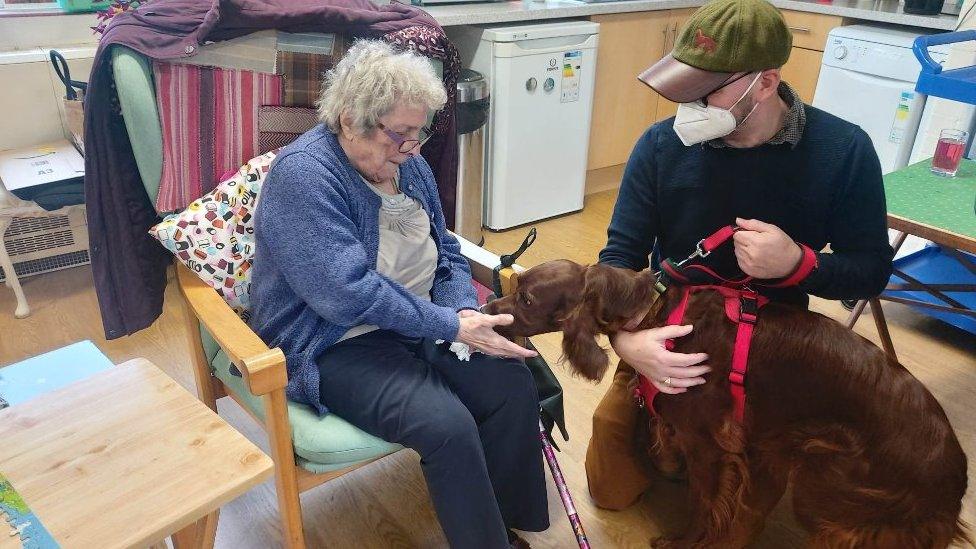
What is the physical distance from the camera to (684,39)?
4.79ft

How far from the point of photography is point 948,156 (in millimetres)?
2285

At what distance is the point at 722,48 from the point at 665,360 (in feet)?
2.02

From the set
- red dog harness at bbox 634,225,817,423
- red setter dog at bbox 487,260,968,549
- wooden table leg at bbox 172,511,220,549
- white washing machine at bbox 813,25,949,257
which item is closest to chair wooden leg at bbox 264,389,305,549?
wooden table leg at bbox 172,511,220,549

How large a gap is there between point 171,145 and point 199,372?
54 cm

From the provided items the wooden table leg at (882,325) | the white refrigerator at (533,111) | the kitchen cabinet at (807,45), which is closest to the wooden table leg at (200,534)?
the wooden table leg at (882,325)

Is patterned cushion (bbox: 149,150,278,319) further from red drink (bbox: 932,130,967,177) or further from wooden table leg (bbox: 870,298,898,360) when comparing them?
red drink (bbox: 932,130,967,177)

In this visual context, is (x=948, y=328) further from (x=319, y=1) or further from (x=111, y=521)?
(x=111, y=521)

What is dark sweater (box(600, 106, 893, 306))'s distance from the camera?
154 cm

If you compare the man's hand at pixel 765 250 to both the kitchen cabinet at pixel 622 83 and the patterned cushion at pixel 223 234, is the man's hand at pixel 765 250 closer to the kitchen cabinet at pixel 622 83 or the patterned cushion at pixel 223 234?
the patterned cushion at pixel 223 234

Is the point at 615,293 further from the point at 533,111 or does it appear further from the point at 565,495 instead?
the point at 533,111

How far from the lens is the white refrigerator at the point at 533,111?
325cm

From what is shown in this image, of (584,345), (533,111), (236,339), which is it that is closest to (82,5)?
(533,111)

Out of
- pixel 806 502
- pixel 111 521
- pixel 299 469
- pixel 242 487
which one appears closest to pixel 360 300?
pixel 299 469

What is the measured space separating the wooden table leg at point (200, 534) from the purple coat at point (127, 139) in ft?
2.20
